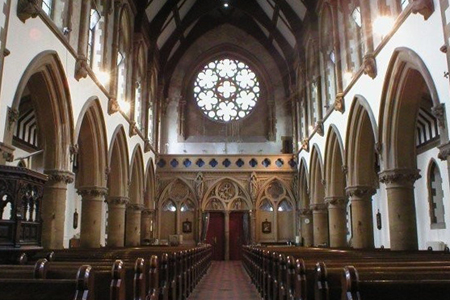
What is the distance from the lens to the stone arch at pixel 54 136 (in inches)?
426

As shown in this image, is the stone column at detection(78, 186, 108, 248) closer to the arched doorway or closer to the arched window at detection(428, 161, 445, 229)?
the arched doorway

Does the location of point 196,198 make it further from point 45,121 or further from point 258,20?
point 45,121

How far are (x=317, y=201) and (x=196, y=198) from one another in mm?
6758

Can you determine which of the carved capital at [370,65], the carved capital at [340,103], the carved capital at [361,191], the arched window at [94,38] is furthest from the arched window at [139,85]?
the carved capital at [370,65]

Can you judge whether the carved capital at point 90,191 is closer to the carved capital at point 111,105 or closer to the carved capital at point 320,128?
the carved capital at point 111,105

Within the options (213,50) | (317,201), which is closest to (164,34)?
(213,50)

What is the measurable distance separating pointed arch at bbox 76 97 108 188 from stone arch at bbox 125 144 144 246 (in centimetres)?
522

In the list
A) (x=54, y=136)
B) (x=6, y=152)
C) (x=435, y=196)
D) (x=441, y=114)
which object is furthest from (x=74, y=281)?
(x=435, y=196)

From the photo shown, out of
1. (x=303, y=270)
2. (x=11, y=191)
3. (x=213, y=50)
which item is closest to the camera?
(x=303, y=270)

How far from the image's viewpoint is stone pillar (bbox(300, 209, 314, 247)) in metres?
22.8

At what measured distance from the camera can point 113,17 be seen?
16328 mm

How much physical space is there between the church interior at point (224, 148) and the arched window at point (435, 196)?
77 mm

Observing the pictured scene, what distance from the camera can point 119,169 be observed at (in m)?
17.4

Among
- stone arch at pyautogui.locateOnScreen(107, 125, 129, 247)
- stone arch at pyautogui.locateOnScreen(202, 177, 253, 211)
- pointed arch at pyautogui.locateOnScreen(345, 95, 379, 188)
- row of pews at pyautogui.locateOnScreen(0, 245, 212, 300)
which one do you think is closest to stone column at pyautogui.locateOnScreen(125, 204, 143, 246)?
stone arch at pyautogui.locateOnScreen(107, 125, 129, 247)
